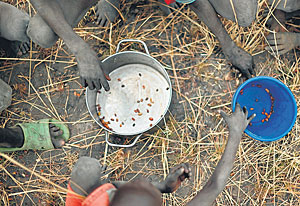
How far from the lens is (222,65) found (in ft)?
7.20

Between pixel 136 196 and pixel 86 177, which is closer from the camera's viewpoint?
pixel 136 196

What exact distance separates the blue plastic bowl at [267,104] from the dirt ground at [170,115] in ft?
0.43

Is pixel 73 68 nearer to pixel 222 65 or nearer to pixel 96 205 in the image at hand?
pixel 222 65

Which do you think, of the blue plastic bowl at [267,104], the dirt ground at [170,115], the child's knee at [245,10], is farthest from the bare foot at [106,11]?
the blue plastic bowl at [267,104]

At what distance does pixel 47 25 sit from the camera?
175cm

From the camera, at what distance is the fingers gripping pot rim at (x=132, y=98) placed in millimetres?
2145

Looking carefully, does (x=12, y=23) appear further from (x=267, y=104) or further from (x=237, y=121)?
(x=267, y=104)

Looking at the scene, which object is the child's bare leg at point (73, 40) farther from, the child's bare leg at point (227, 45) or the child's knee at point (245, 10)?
the child's knee at point (245, 10)

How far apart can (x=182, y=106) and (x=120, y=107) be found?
1.49 feet

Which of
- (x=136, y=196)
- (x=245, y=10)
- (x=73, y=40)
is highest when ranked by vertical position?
(x=73, y=40)

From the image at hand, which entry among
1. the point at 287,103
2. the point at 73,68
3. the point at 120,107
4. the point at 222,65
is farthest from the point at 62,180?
the point at 287,103

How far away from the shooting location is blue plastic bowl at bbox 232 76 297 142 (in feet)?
6.10

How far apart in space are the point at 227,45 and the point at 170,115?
2.07ft

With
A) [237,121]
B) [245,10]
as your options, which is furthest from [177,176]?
[245,10]
